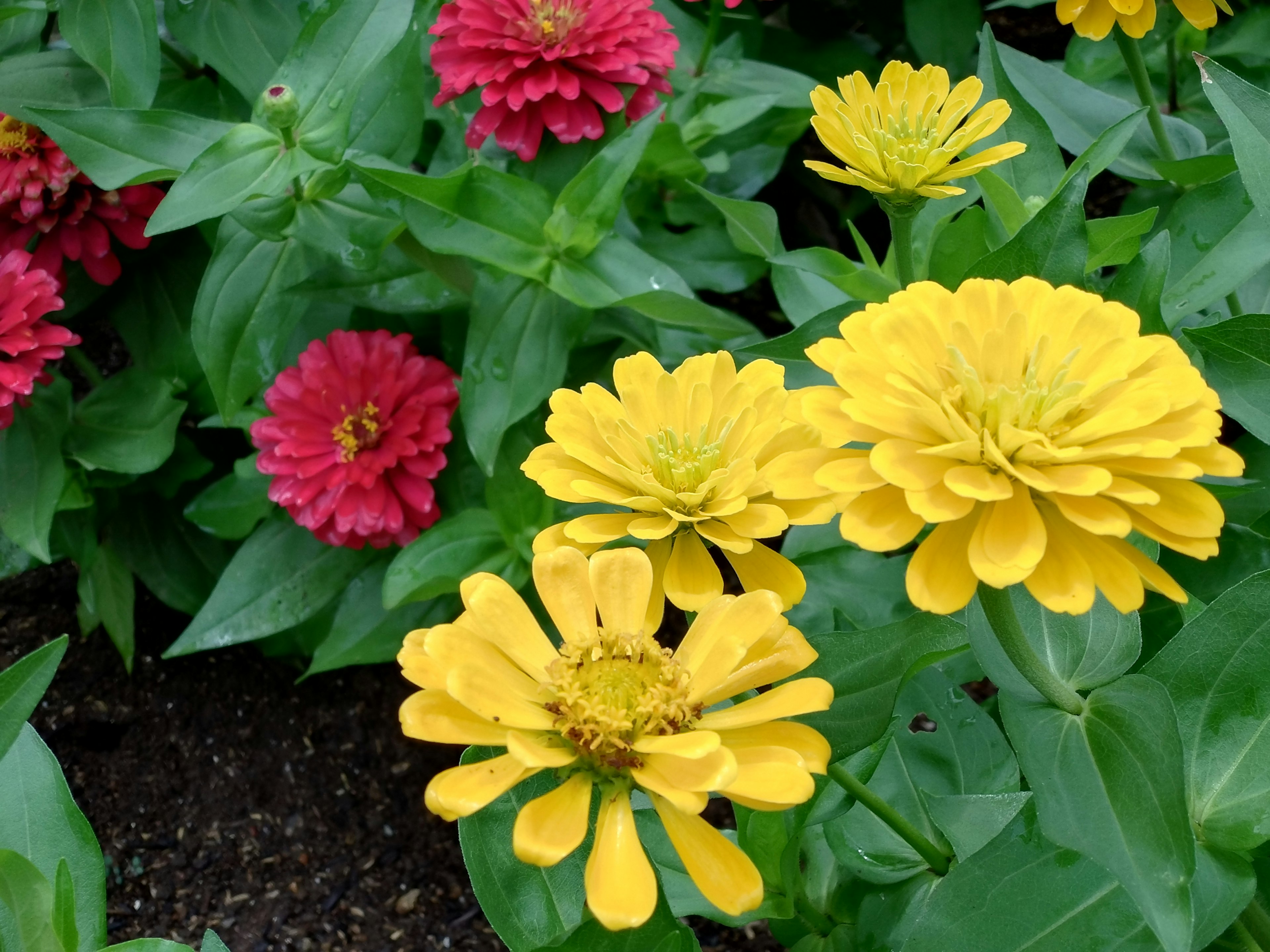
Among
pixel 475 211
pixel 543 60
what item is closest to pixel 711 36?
pixel 543 60

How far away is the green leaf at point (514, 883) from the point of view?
26.6 inches

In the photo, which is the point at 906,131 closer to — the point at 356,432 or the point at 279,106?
the point at 279,106

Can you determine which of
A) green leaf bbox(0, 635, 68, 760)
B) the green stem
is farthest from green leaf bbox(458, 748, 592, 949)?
the green stem

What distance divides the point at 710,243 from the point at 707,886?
1.08 meters

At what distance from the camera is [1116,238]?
907 millimetres

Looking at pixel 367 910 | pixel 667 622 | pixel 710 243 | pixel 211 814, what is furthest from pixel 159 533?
pixel 710 243

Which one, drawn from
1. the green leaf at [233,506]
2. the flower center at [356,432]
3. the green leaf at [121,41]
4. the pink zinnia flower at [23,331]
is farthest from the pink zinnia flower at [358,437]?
the green leaf at [121,41]

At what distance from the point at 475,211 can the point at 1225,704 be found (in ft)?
2.58

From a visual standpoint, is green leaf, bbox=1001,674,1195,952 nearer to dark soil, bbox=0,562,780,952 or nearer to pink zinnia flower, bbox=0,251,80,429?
dark soil, bbox=0,562,780,952

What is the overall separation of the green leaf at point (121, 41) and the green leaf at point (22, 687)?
0.79 m

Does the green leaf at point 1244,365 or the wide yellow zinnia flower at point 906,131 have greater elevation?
the wide yellow zinnia flower at point 906,131

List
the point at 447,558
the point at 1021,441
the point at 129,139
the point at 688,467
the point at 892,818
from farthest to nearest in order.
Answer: the point at 447,558 < the point at 129,139 < the point at 892,818 < the point at 688,467 < the point at 1021,441

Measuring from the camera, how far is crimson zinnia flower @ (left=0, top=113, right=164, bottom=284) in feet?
4.05

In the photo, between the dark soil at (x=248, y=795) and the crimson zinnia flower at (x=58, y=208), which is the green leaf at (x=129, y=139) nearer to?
the crimson zinnia flower at (x=58, y=208)
